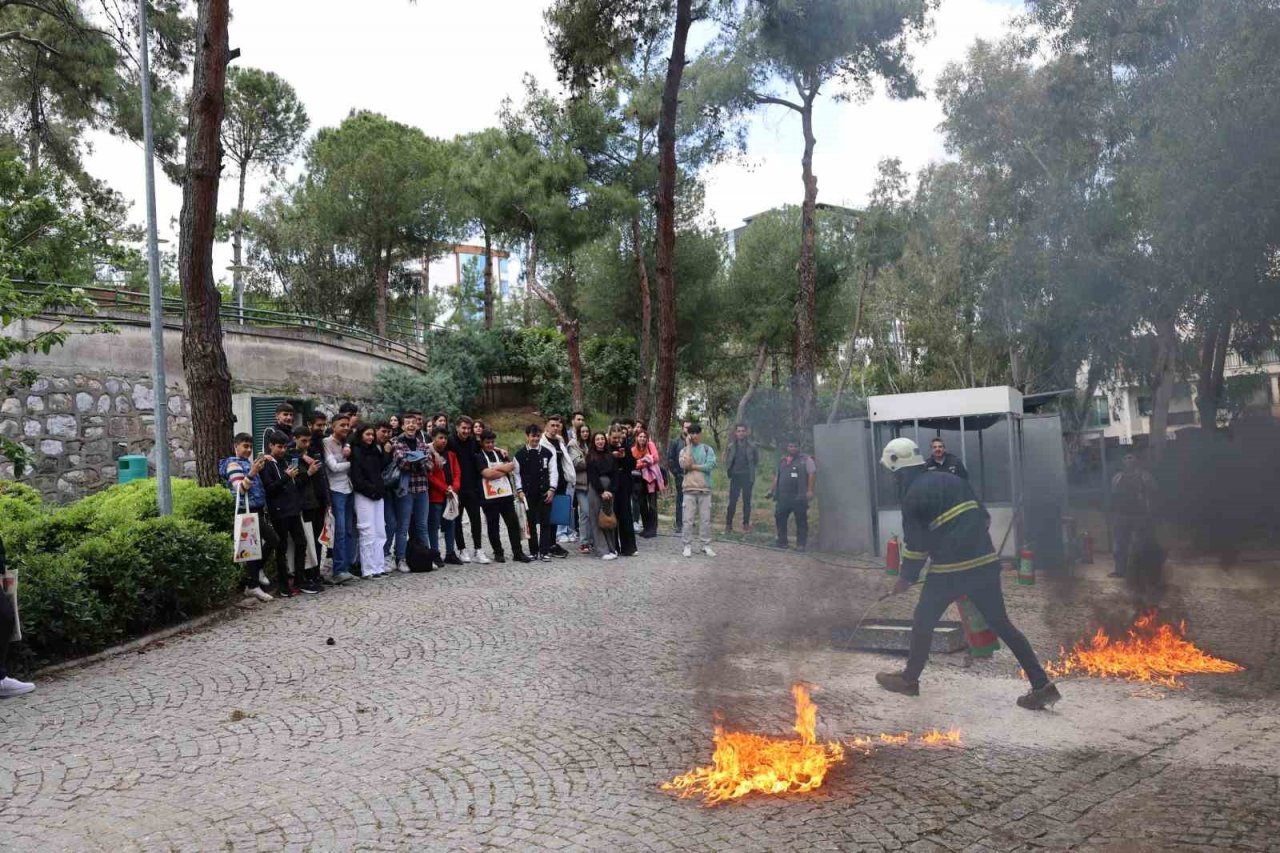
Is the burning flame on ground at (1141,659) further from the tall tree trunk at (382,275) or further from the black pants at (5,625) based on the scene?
the tall tree trunk at (382,275)

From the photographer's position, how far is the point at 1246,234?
13.9 meters

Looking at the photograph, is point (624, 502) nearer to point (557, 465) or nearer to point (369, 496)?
point (557, 465)

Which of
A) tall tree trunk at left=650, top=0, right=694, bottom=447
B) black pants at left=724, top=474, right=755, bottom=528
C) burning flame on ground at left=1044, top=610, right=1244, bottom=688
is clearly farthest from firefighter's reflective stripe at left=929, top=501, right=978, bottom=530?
tall tree trunk at left=650, top=0, right=694, bottom=447

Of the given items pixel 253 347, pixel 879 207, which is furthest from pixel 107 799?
pixel 879 207

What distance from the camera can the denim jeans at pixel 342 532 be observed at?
1071 cm

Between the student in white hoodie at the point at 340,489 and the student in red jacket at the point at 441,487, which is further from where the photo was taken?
the student in red jacket at the point at 441,487

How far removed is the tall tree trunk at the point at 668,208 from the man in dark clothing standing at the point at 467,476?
6.00 m

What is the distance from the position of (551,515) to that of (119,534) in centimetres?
551

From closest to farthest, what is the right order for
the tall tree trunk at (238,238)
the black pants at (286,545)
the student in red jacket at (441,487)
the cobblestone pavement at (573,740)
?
the cobblestone pavement at (573,740)
the black pants at (286,545)
the student in red jacket at (441,487)
the tall tree trunk at (238,238)

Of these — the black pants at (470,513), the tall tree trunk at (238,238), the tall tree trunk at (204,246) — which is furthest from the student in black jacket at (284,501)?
the tall tree trunk at (238,238)

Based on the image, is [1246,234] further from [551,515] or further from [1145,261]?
[551,515]

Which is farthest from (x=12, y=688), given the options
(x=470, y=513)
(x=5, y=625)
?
(x=470, y=513)

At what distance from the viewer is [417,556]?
37.6ft

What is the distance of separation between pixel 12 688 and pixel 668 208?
44.6 ft
